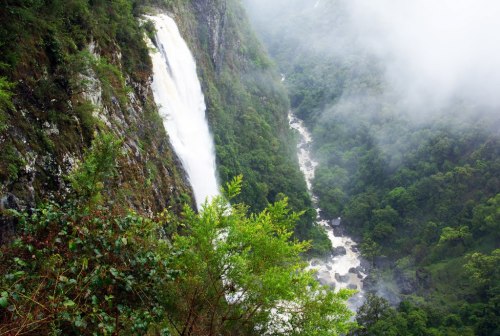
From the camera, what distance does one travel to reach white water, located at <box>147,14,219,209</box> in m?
24.5

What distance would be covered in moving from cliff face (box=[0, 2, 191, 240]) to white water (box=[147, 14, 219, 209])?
620 cm

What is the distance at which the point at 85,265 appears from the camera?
251 inches

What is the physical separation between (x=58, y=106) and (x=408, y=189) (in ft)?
214

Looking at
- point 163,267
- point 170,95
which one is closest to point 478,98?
point 170,95

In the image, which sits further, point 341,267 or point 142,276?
point 341,267

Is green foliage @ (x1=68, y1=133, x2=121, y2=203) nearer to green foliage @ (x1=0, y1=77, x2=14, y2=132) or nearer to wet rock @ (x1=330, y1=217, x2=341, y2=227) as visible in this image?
green foliage @ (x1=0, y1=77, x2=14, y2=132)

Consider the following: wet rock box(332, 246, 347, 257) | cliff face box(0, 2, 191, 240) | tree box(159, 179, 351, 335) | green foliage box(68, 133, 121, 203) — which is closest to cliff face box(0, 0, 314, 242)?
cliff face box(0, 2, 191, 240)

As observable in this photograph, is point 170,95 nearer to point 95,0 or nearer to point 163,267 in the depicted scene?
point 95,0

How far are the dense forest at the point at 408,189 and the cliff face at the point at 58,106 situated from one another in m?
35.8

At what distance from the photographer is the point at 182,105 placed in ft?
91.7

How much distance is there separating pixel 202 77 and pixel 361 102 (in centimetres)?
6220

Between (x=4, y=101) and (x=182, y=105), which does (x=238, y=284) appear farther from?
(x=182, y=105)

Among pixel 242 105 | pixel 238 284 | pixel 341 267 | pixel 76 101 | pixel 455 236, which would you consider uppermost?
pixel 242 105

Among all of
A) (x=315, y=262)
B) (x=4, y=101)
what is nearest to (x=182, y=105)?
(x=4, y=101)
